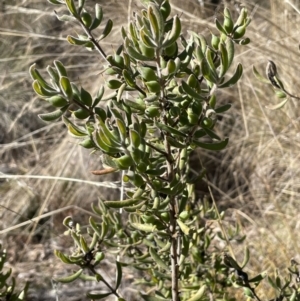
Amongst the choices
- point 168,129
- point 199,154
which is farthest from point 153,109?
point 199,154

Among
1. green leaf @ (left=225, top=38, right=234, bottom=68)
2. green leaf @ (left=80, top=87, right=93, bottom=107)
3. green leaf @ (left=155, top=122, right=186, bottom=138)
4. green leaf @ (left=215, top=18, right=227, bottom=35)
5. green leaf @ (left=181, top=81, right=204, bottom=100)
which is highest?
green leaf @ (left=225, top=38, right=234, bottom=68)

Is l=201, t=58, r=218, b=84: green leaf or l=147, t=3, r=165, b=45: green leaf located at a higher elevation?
l=147, t=3, r=165, b=45: green leaf

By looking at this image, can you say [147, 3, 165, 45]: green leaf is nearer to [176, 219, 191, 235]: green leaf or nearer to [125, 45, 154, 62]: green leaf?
[125, 45, 154, 62]: green leaf

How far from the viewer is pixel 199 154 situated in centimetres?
208

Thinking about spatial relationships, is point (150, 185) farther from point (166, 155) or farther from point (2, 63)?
point (2, 63)

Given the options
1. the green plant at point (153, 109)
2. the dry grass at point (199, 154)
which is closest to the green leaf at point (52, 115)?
the green plant at point (153, 109)

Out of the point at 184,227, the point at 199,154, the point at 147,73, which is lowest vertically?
the point at 199,154

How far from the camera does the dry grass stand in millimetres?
1864

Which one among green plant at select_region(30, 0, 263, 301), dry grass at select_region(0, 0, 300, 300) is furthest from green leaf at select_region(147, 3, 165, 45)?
dry grass at select_region(0, 0, 300, 300)

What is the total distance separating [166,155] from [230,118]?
6.35ft

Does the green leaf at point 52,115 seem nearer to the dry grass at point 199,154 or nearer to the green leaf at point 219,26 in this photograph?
the green leaf at point 219,26

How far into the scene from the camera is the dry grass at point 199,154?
1864mm

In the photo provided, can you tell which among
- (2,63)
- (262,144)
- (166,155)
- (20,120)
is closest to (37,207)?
(20,120)

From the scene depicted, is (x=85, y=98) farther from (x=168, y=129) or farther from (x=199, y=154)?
(x=199, y=154)
